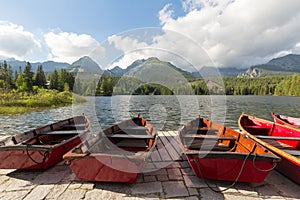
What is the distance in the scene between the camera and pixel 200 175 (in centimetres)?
283

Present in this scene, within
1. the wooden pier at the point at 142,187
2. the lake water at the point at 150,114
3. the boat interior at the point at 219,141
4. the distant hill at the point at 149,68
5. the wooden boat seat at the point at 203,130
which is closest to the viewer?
the wooden pier at the point at 142,187

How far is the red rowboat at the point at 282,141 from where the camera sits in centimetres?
274

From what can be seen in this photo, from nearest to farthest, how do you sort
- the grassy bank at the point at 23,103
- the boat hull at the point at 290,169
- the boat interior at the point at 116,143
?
the boat hull at the point at 290,169, the boat interior at the point at 116,143, the grassy bank at the point at 23,103

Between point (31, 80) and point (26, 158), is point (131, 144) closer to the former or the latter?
point (26, 158)

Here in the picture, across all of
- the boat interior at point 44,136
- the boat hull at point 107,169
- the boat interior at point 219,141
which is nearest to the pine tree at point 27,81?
the boat interior at point 44,136

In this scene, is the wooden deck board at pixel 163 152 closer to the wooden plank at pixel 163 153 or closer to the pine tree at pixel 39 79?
the wooden plank at pixel 163 153

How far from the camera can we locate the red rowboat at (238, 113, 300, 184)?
108 inches

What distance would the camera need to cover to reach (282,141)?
4484 mm

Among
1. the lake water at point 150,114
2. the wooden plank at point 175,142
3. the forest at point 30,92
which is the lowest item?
the lake water at point 150,114

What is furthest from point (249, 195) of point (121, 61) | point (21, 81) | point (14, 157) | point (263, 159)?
point (21, 81)

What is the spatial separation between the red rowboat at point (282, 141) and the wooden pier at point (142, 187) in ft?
0.76

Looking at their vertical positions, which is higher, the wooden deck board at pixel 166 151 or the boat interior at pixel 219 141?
the boat interior at pixel 219 141

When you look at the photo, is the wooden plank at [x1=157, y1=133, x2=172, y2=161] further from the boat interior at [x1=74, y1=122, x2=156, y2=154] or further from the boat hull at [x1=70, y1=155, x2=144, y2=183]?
the boat hull at [x1=70, y1=155, x2=144, y2=183]

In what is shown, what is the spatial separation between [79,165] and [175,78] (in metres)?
4.90
